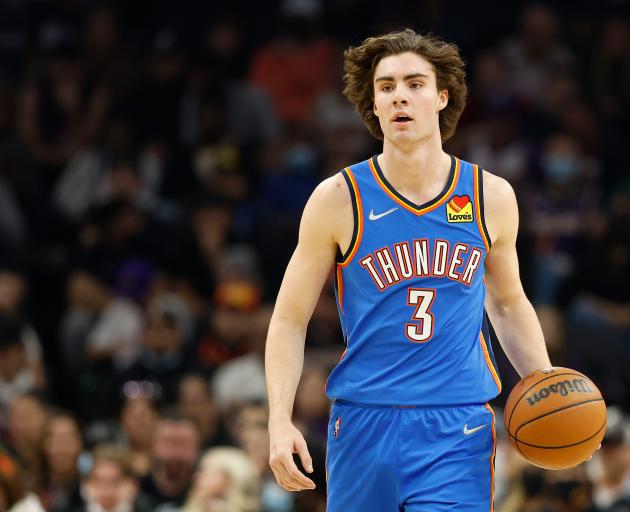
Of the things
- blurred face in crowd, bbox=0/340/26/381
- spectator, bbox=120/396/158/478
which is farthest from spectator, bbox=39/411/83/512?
blurred face in crowd, bbox=0/340/26/381

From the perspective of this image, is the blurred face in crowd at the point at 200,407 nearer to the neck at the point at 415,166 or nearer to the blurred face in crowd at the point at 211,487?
the blurred face in crowd at the point at 211,487

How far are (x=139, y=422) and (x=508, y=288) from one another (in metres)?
5.68

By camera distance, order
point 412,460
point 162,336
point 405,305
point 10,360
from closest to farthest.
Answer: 1. point 412,460
2. point 405,305
3. point 10,360
4. point 162,336

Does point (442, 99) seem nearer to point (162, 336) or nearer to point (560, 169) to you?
point (162, 336)

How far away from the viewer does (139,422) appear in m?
10.7

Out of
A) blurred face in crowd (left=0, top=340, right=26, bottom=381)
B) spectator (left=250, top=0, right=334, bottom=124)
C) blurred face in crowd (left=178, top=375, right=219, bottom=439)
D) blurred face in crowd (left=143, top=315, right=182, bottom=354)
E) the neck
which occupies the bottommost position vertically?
blurred face in crowd (left=178, top=375, right=219, bottom=439)

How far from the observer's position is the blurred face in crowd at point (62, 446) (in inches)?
392

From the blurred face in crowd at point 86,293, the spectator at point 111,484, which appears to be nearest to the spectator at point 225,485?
the spectator at point 111,484

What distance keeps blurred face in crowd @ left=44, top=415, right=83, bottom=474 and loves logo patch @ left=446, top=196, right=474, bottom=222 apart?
5.34m

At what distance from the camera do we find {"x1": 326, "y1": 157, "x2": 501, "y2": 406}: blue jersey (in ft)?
17.2

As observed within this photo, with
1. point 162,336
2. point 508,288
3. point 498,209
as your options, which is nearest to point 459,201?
point 498,209

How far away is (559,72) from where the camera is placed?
14.0 meters

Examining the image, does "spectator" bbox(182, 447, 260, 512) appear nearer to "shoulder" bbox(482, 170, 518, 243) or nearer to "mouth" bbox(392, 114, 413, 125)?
"shoulder" bbox(482, 170, 518, 243)

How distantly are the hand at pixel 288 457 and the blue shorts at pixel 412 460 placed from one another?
256 millimetres
